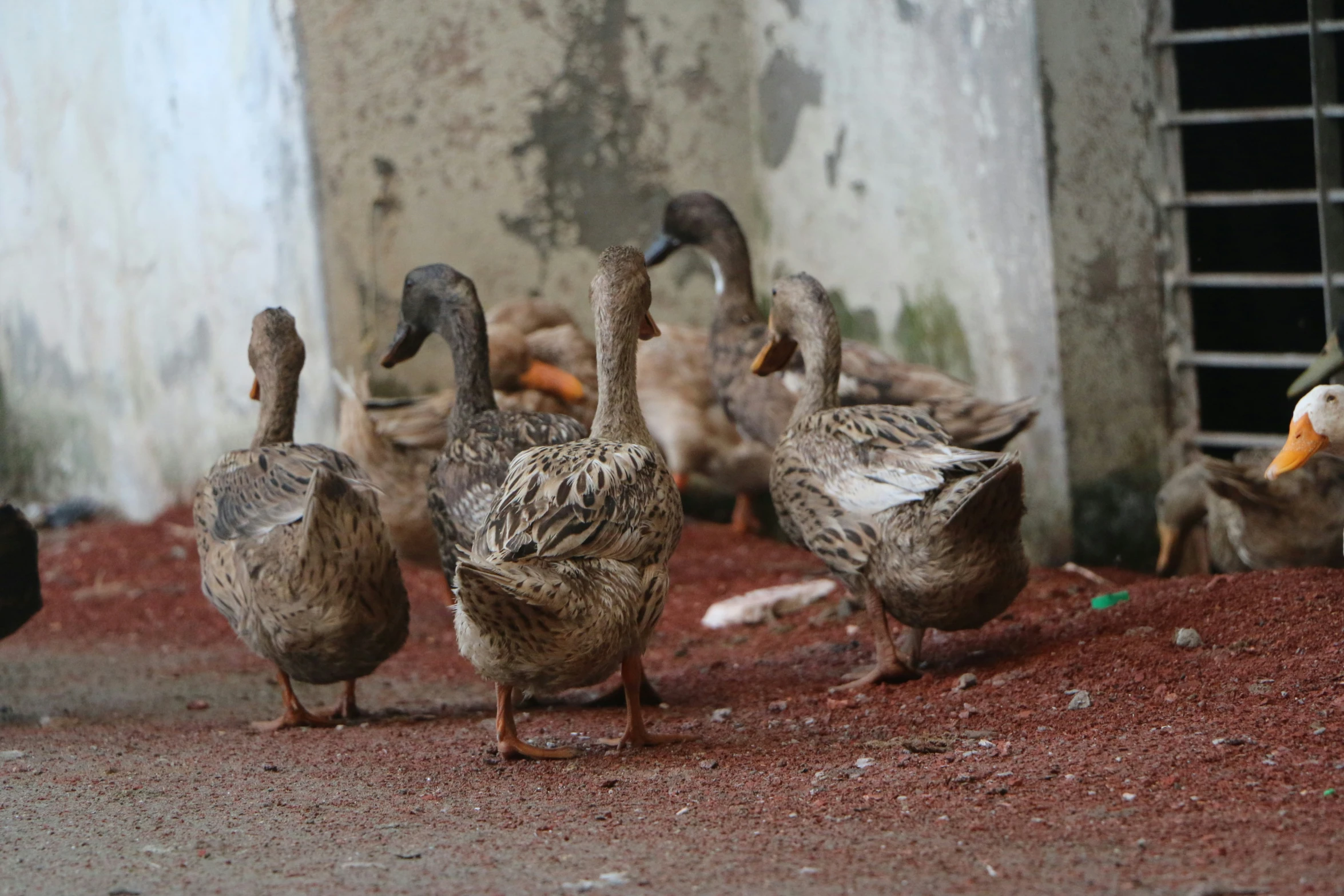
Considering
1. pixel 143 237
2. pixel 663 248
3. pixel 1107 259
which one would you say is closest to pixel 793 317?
pixel 1107 259

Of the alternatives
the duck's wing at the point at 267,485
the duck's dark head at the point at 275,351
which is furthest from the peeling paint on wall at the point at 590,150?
the duck's wing at the point at 267,485

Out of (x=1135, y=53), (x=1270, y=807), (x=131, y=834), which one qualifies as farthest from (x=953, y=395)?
(x=131, y=834)

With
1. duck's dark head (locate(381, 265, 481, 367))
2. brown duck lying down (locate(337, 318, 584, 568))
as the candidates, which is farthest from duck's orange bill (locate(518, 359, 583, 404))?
duck's dark head (locate(381, 265, 481, 367))

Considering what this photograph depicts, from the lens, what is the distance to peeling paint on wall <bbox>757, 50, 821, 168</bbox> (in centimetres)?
803

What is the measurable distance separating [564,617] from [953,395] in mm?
3104

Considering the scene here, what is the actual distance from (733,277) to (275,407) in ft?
8.95

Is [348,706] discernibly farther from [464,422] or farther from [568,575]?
[568,575]

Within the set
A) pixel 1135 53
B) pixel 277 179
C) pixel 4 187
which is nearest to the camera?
pixel 1135 53

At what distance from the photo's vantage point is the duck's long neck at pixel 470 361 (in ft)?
19.2

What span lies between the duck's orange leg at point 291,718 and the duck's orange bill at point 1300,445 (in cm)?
316

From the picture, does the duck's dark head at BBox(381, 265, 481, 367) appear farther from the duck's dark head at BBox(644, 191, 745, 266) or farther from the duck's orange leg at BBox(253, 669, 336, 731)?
the duck's dark head at BBox(644, 191, 745, 266)

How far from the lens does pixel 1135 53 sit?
21.5ft

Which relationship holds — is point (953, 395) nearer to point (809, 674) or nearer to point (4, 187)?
point (809, 674)

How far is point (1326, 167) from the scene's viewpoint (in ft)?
20.0
